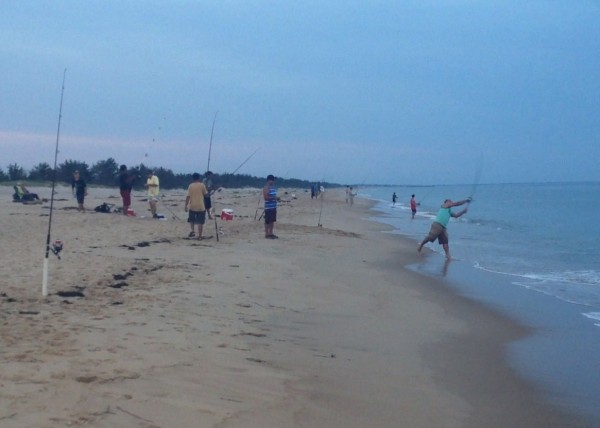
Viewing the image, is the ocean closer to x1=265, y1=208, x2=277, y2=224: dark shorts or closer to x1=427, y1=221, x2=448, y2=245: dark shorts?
x1=427, y1=221, x2=448, y2=245: dark shorts

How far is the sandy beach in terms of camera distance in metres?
4.28

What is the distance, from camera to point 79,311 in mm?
6441

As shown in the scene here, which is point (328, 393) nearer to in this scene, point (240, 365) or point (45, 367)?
point (240, 365)

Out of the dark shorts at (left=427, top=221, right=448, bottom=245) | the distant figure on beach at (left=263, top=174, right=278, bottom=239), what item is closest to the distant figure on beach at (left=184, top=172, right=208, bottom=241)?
the distant figure on beach at (left=263, top=174, right=278, bottom=239)

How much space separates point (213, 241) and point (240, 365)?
9021 mm

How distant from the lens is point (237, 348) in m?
5.82

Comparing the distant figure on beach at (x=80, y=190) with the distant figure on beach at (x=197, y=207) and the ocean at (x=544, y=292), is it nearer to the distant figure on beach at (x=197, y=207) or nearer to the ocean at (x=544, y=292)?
the distant figure on beach at (x=197, y=207)

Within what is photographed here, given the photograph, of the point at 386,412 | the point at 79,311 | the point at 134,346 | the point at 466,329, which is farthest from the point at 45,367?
the point at 466,329

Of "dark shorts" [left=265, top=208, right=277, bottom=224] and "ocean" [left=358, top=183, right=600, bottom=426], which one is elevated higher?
"dark shorts" [left=265, top=208, right=277, bottom=224]

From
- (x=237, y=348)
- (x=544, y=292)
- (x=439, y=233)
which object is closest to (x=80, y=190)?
(x=439, y=233)

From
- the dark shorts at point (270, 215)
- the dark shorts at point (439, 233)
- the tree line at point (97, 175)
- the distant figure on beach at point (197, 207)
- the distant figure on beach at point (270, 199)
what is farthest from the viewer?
the tree line at point (97, 175)

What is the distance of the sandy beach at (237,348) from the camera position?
4281 mm

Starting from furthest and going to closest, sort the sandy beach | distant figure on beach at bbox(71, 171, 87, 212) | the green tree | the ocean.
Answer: the green tree, distant figure on beach at bbox(71, 171, 87, 212), the ocean, the sandy beach

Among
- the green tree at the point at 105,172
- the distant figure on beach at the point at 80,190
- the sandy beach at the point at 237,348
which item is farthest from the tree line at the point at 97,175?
the sandy beach at the point at 237,348
